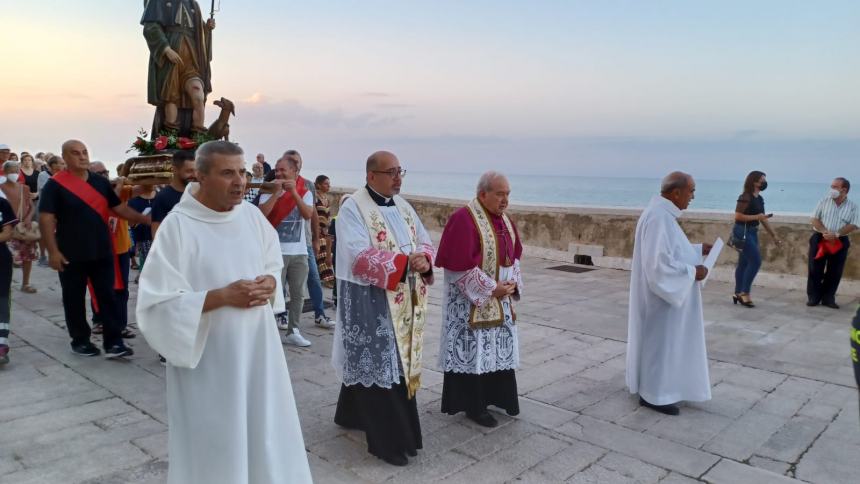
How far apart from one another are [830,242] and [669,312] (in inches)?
199

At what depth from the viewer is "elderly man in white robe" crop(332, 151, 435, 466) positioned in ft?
12.4

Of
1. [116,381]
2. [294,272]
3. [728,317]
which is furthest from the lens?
[728,317]

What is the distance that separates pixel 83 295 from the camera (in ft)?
18.8

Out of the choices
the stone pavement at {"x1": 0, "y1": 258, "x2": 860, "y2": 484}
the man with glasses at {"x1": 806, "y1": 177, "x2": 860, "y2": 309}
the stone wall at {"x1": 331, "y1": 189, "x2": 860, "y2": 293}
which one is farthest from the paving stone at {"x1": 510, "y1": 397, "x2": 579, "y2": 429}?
the stone wall at {"x1": 331, "y1": 189, "x2": 860, "y2": 293}

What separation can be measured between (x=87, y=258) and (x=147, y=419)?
1954mm

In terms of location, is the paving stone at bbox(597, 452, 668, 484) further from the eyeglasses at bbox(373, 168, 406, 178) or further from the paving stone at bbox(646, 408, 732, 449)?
the eyeglasses at bbox(373, 168, 406, 178)

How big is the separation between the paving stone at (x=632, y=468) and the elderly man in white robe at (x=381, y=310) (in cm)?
121

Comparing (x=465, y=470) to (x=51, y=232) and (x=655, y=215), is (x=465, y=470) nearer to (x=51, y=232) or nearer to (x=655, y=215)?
(x=655, y=215)

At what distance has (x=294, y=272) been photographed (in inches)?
252

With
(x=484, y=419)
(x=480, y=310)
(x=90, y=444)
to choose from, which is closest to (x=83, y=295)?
(x=90, y=444)

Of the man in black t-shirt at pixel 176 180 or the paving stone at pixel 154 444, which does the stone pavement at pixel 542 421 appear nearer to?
the paving stone at pixel 154 444

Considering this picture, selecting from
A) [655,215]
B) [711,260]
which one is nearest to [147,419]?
[655,215]

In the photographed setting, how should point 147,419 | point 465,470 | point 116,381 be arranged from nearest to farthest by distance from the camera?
1. point 465,470
2. point 147,419
3. point 116,381

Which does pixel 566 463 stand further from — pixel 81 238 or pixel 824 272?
pixel 824 272
